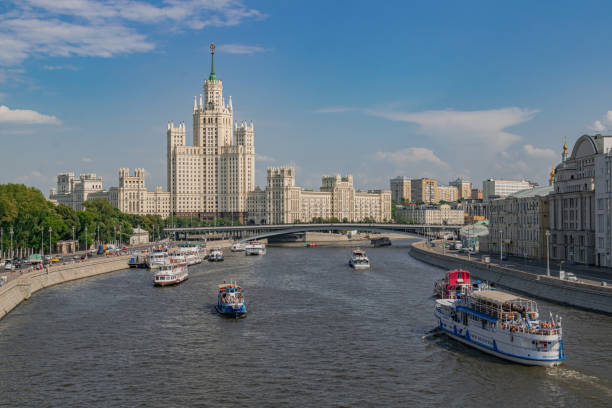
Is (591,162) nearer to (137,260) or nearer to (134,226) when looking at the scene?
(137,260)

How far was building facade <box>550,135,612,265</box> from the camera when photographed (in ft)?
283

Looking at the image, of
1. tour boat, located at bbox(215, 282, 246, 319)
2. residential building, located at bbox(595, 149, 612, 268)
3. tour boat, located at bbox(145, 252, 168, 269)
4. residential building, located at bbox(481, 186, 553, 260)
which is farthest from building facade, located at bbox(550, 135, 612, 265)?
tour boat, located at bbox(145, 252, 168, 269)

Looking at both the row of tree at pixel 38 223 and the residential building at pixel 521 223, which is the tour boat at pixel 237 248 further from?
the residential building at pixel 521 223

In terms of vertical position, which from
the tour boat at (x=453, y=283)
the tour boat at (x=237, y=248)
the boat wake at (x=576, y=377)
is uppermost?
the tour boat at (x=453, y=283)

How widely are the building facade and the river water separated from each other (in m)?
25.3

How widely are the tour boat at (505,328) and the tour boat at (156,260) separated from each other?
7060 cm

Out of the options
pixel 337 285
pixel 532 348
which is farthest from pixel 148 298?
pixel 532 348

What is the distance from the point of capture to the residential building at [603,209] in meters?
79.1

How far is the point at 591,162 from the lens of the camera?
8981 cm

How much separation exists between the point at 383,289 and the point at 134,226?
13101 cm

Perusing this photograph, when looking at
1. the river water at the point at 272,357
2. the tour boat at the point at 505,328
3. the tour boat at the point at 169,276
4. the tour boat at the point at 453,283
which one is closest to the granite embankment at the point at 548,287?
the river water at the point at 272,357

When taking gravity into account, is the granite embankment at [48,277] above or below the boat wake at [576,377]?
above

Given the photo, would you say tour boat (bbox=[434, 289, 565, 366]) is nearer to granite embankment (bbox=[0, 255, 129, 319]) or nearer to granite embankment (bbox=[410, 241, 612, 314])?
granite embankment (bbox=[410, 241, 612, 314])

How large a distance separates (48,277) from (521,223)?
77.0m
